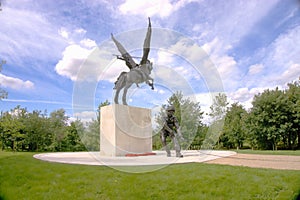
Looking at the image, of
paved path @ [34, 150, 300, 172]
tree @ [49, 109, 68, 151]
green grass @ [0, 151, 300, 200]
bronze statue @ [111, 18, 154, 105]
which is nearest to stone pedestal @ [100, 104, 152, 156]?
bronze statue @ [111, 18, 154, 105]

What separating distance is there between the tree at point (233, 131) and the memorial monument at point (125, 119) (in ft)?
54.2

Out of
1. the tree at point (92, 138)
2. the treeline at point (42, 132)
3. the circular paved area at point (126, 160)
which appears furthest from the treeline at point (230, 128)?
the circular paved area at point (126, 160)

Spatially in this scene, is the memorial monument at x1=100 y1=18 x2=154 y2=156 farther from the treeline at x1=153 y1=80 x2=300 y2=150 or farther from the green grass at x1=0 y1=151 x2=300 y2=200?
the treeline at x1=153 y1=80 x2=300 y2=150

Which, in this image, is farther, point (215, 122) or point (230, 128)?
point (230, 128)

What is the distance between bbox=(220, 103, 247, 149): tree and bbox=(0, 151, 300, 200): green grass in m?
21.1

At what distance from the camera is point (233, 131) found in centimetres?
2584

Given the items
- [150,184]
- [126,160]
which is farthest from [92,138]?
[150,184]

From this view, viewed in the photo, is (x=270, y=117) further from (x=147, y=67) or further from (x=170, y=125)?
(x=147, y=67)

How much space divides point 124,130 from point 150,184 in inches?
253

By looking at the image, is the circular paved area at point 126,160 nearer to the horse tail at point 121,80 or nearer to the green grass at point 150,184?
the green grass at point 150,184

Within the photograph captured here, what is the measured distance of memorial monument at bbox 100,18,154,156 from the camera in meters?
10.8

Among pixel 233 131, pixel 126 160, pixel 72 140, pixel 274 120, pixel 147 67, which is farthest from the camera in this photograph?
pixel 233 131

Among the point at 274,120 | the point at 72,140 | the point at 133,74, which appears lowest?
the point at 72,140

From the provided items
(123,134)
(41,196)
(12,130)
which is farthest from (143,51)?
(12,130)
